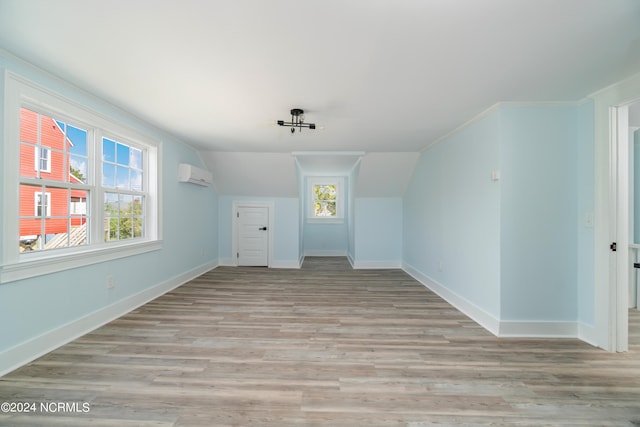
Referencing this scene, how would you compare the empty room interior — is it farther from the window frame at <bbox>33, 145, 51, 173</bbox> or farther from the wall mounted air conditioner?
the wall mounted air conditioner

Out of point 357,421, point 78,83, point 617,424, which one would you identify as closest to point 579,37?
point 617,424

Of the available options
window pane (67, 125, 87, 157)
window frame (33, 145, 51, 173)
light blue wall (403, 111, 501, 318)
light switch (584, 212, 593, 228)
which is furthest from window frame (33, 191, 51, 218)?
light switch (584, 212, 593, 228)

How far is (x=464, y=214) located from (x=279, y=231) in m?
3.95

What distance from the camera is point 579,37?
1.72m

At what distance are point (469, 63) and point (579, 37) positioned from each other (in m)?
0.62

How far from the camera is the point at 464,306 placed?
3.38 m

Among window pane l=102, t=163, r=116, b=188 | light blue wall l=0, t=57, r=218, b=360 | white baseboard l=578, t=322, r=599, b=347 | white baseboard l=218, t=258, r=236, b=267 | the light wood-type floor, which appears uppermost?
window pane l=102, t=163, r=116, b=188

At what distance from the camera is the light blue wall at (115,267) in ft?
6.97

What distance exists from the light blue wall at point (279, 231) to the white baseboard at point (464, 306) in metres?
2.79

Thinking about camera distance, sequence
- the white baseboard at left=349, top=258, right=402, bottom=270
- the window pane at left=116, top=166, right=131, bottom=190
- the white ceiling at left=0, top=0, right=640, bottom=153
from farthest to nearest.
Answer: the white baseboard at left=349, top=258, right=402, bottom=270
the window pane at left=116, top=166, right=131, bottom=190
the white ceiling at left=0, top=0, right=640, bottom=153

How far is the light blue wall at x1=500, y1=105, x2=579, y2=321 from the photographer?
2.76 meters

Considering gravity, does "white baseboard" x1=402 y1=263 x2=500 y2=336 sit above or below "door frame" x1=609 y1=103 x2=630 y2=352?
below

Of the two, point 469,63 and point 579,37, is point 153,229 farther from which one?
point 579,37

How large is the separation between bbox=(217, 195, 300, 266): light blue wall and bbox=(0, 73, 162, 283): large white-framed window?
2.51 m
